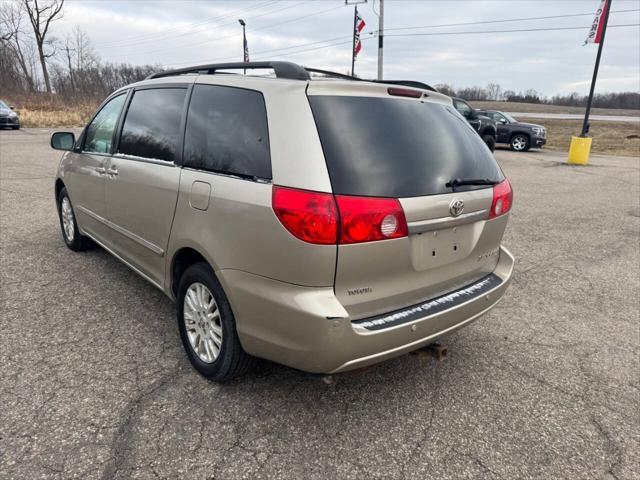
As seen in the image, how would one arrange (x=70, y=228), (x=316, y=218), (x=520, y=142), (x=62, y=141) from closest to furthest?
(x=316, y=218) → (x=62, y=141) → (x=70, y=228) → (x=520, y=142)

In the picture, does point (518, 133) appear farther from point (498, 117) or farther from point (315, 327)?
point (315, 327)

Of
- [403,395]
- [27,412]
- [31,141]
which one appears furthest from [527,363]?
[31,141]

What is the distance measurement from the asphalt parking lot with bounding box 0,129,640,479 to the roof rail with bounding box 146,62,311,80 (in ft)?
5.17

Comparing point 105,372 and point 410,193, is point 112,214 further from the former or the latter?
point 410,193

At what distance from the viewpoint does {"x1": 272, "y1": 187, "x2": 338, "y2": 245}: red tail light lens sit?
2.02 meters

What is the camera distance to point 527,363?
314cm

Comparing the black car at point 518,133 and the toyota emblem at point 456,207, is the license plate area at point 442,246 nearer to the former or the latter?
the toyota emblem at point 456,207

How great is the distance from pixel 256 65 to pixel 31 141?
60.4 ft

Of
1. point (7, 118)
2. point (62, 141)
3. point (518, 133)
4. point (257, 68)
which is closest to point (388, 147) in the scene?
point (257, 68)

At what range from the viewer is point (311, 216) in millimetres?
2029

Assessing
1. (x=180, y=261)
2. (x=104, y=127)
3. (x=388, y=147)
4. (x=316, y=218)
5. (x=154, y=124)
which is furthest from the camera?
(x=104, y=127)

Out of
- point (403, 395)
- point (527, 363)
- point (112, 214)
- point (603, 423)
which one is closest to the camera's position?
point (603, 423)

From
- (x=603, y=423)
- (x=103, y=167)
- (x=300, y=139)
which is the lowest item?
(x=603, y=423)

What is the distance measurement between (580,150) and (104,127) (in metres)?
15.5
